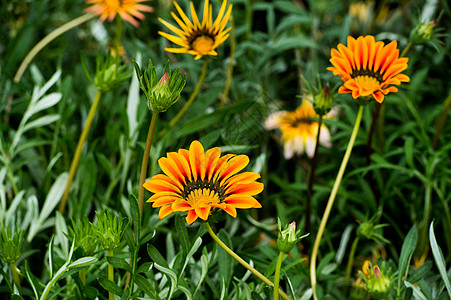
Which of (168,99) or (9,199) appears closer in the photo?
(168,99)

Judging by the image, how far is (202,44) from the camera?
0.57 m

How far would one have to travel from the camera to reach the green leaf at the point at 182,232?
0.47 metres

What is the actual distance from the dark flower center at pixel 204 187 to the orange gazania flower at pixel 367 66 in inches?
5.6

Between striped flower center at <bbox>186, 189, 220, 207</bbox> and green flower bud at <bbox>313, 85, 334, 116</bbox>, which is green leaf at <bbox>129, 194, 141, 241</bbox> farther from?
green flower bud at <bbox>313, 85, 334, 116</bbox>

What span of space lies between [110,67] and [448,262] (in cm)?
52

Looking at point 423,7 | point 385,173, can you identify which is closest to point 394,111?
point 385,173

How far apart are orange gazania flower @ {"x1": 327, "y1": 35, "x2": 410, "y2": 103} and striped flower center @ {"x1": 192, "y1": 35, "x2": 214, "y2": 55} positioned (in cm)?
14

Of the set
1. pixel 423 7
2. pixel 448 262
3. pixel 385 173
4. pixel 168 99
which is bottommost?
pixel 448 262

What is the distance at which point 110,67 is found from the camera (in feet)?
2.04

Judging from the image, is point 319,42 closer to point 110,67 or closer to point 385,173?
point 385,173

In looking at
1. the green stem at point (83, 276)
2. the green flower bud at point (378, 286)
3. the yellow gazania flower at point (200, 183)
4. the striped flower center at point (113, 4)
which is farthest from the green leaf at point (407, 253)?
the striped flower center at point (113, 4)

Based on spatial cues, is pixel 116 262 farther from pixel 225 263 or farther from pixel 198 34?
pixel 198 34

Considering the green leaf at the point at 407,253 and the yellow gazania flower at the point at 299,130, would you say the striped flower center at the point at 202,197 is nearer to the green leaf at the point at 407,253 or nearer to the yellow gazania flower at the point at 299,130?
the green leaf at the point at 407,253

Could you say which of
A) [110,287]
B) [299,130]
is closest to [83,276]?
[110,287]
